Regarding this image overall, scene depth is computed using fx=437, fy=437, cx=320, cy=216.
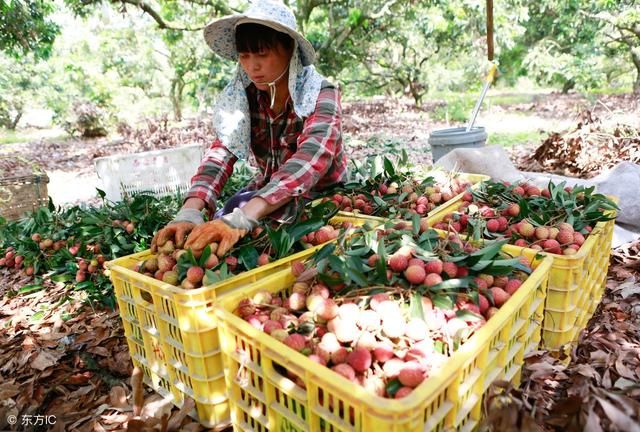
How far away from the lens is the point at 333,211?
5.94 ft

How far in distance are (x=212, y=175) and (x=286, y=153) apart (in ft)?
1.17

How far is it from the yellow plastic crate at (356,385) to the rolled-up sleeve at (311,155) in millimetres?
430

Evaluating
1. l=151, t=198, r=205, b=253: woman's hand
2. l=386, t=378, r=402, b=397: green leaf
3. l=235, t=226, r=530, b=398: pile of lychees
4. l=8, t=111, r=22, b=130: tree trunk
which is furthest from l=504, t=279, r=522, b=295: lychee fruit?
l=8, t=111, r=22, b=130: tree trunk

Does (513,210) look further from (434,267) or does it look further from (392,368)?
(392,368)

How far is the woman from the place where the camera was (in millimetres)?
1543

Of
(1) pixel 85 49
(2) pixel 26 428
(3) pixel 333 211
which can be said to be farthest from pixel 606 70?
(1) pixel 85 49

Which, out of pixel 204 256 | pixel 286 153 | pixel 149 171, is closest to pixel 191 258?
pixel 204 256

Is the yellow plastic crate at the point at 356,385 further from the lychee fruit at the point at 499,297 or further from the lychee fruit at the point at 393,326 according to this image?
the lychee fruit at the point at 393,326

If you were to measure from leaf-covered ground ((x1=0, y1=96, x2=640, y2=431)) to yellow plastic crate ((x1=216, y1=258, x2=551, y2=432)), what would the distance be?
8cm

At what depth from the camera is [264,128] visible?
6.85 feet

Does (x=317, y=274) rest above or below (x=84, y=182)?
above

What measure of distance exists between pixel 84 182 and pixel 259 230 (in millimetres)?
5663

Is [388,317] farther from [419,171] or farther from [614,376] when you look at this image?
[419,171]

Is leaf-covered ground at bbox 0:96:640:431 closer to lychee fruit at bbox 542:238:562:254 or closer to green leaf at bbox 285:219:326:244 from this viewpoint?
lychee fruit at bbox 542:238:562:254
